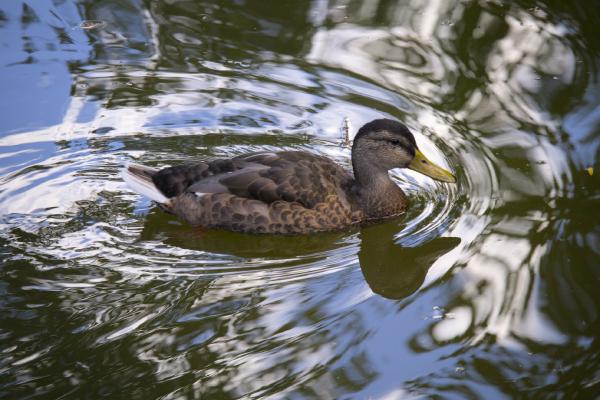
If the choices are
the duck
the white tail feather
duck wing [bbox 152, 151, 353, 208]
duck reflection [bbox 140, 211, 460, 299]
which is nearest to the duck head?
the duck

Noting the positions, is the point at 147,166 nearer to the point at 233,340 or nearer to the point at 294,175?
the point at 294,175

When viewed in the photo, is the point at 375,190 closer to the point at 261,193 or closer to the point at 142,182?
the point at 261,193

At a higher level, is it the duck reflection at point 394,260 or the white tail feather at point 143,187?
the white tail feather at point 143,187

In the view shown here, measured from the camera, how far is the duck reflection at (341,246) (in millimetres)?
6609

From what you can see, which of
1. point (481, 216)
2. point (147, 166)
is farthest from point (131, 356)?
point (481, 216)

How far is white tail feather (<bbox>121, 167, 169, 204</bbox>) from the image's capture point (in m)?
7.26

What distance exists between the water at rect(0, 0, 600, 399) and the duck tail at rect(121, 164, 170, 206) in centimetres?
21

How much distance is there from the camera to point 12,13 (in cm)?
1057

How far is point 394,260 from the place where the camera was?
6879mm

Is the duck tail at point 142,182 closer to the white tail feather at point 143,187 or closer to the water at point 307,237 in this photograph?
the white tail feather at point 143,187

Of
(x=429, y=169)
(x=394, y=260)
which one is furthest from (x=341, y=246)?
(x=429, y=169)

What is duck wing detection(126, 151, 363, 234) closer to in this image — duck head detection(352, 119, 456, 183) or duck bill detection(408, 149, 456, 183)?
duck head detection(352, 119, 456, 183)

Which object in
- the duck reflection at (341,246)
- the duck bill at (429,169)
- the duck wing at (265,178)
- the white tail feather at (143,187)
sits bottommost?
the duck reflection at (341,246)

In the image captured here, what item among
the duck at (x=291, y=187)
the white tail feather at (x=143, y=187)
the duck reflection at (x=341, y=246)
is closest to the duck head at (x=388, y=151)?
the duck at (x=291, y=187)
